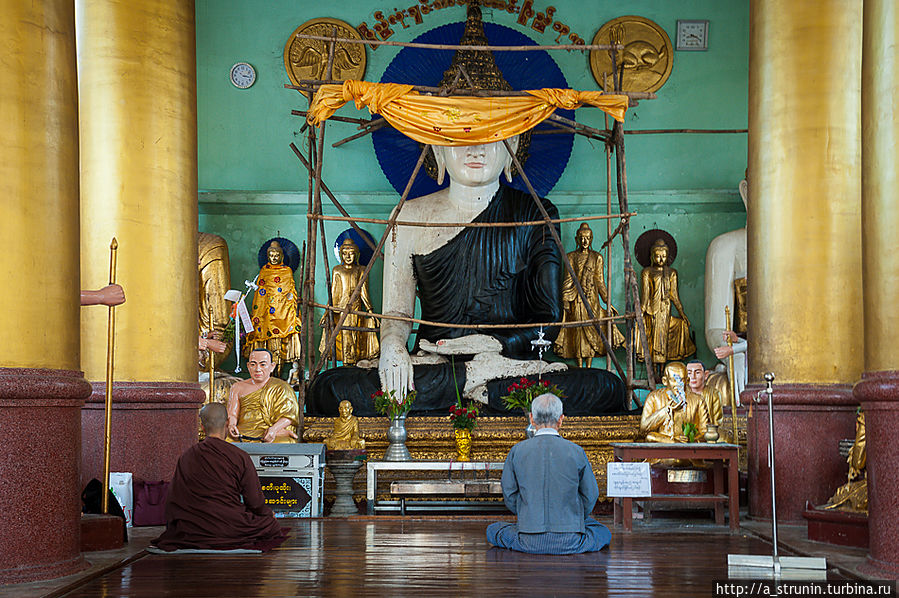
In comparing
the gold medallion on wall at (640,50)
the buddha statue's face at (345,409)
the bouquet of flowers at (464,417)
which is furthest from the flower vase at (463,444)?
the gold medallion on wall at (640,50)

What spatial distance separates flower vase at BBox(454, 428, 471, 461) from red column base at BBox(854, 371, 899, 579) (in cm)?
349

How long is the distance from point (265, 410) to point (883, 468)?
4.55 metres

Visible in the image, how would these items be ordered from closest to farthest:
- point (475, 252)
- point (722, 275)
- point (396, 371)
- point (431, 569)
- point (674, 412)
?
1. point (431, 569)
2. point (674, 412)
3. point (396, 371)
4. point (722, 275)
5. point (475, 252)

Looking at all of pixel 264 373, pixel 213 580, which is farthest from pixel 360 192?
pixel 213 580

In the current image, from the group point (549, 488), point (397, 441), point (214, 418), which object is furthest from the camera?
point (397, 441)

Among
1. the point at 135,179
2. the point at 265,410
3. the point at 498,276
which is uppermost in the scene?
the point at 135,179

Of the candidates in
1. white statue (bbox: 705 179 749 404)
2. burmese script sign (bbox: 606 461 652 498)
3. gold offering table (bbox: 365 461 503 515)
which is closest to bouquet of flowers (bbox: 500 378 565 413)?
gold offering table (bbox: 365 461 503 515)

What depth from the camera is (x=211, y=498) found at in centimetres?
529

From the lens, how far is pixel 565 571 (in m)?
4.57

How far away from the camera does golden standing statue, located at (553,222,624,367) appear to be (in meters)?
9.49

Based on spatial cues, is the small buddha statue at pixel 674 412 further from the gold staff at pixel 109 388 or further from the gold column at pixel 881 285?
the gold staff at pixel 109 388

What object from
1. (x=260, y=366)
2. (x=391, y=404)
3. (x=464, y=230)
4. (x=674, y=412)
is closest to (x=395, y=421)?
(x=391, y=404)

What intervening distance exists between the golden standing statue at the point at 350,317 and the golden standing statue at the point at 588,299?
5.28ft

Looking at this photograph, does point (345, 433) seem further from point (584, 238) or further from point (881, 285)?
point (881, 285)
